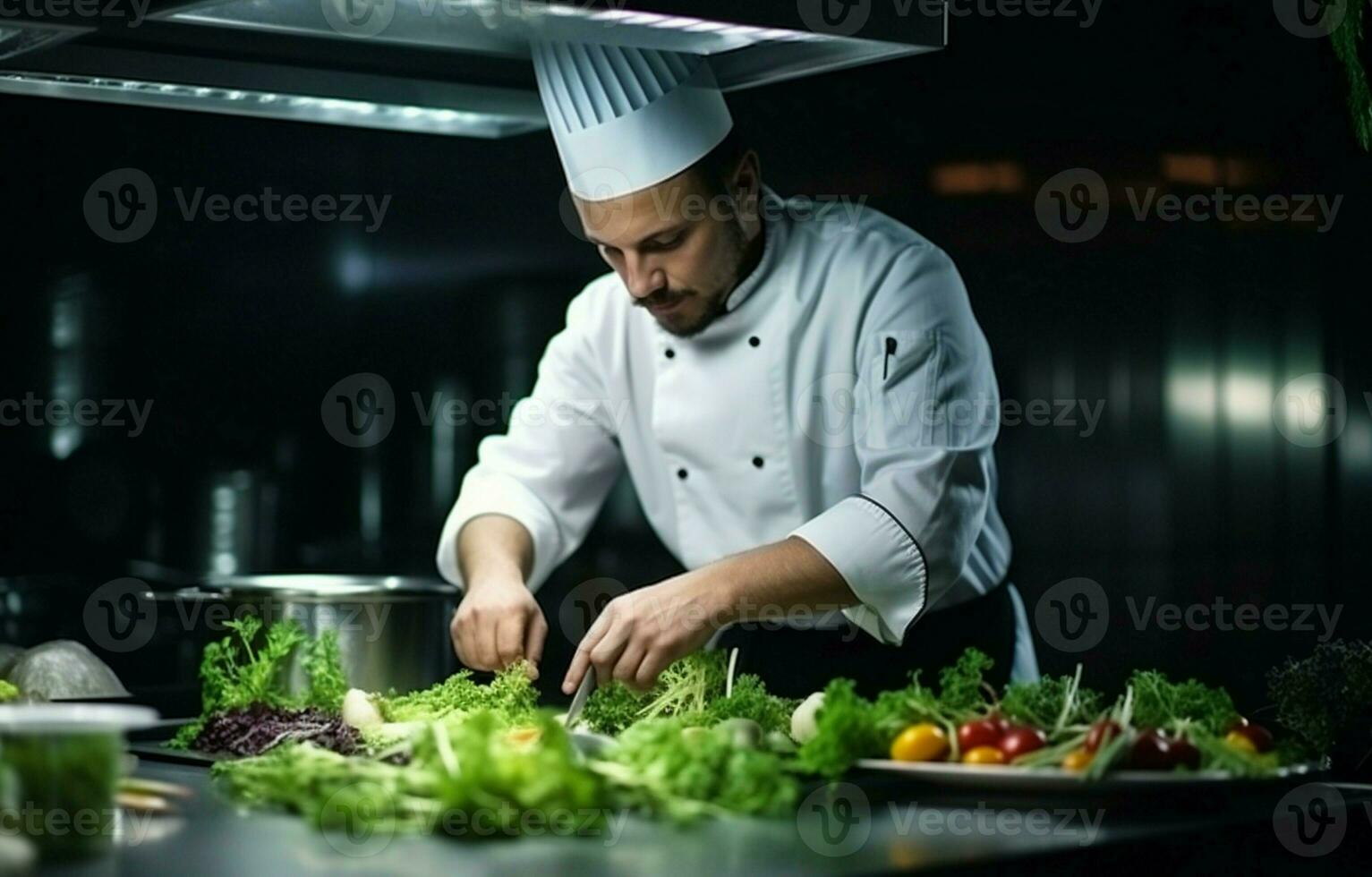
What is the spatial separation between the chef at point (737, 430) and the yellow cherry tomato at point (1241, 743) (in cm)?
59

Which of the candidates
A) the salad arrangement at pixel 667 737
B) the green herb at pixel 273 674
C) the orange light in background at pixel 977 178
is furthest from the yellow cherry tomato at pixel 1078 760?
the orange light in background at pixel 977 178

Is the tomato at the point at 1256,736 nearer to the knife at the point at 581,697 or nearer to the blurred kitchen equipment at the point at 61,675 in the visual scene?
the knife at the point at 581,697

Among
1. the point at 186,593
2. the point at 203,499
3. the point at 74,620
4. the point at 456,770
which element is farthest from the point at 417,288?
the point at 456,770

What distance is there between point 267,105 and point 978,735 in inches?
53.5

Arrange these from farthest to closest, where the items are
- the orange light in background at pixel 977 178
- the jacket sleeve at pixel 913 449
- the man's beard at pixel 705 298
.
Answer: the orange light in background at pixel 977 178 → the man's beard at pixel 705 298 → the jacket sleeve at pixel 913 449

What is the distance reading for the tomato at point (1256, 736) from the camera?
77.8 inches

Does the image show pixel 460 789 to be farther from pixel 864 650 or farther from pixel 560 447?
pixel 560 447

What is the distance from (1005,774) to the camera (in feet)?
6.04

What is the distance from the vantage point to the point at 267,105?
2.66 meters

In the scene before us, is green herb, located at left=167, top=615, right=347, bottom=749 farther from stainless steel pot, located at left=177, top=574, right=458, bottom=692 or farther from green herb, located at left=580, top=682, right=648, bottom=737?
green herb, located at left=580, top=682, right=648, bottom=737

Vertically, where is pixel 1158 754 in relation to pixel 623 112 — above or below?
below

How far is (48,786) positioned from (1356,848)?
118 cm

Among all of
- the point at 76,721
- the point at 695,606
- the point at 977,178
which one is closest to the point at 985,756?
the point at 695,606

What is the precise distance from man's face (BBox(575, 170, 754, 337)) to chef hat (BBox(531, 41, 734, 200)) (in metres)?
0.03
